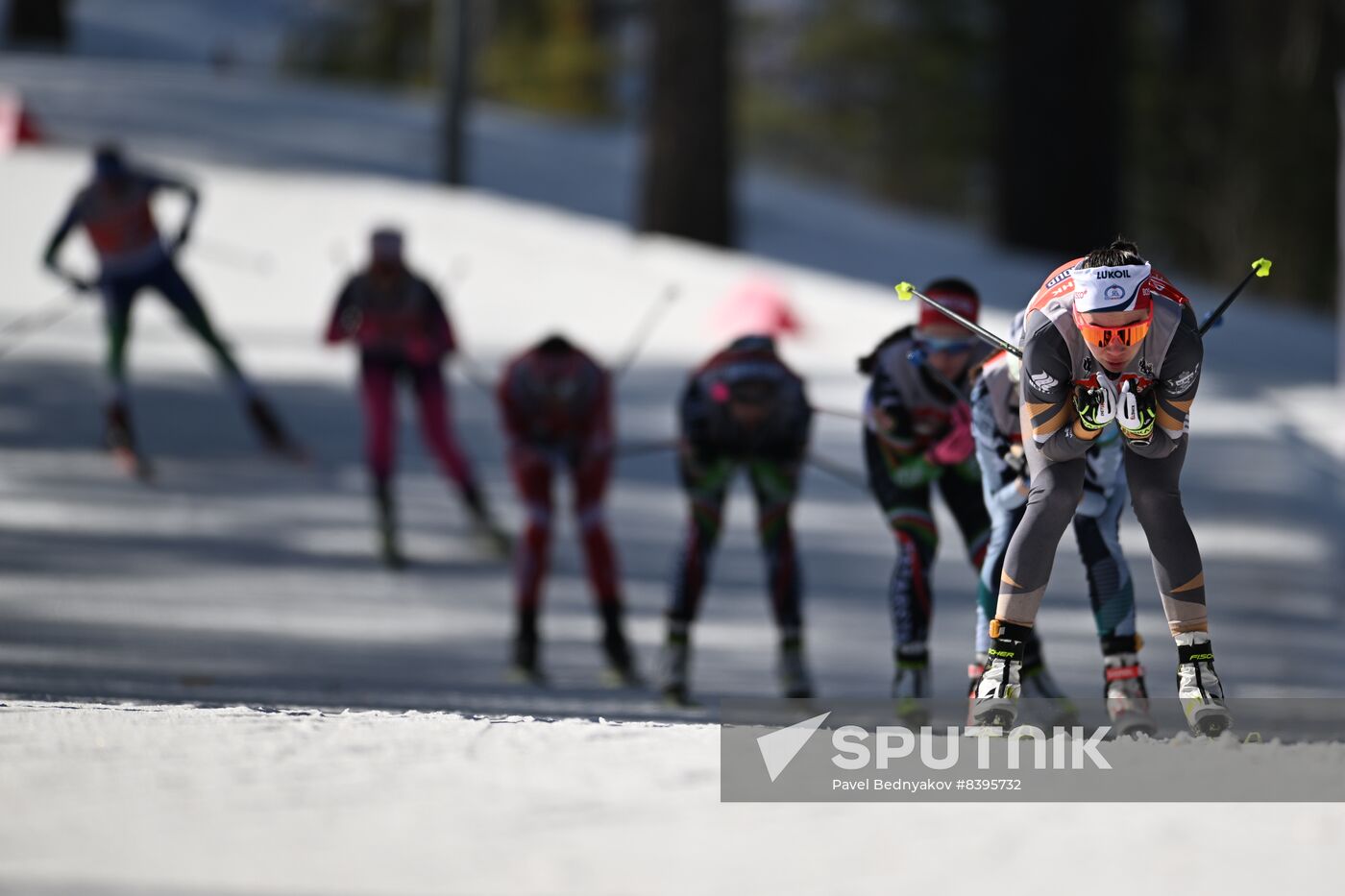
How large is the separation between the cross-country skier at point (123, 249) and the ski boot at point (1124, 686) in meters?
7.51

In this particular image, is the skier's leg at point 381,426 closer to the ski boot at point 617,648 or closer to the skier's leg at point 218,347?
the skier's leg at point 218,347

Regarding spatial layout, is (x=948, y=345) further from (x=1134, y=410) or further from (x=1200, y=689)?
(x=1200, y=689)

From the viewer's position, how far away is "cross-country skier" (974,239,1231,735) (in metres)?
5.39

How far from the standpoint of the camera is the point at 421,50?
40.5m

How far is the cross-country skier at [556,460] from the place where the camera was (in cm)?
906

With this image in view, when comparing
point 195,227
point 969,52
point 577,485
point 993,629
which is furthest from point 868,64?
point 993,629

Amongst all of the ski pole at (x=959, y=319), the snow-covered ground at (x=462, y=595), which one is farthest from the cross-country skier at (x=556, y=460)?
the ski pole at (x=959, y=319)

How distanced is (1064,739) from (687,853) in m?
1.57

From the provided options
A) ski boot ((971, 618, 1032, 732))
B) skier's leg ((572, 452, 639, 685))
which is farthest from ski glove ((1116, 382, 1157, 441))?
skier's leg ((572, 452, 639, 685))

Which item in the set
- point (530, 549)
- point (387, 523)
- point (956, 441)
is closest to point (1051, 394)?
point (956, 441)

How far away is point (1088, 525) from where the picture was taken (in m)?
6.46

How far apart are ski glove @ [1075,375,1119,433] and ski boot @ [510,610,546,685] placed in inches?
170

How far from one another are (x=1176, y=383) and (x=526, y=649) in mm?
4548

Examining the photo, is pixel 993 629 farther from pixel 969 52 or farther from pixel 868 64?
pixel 868 64
